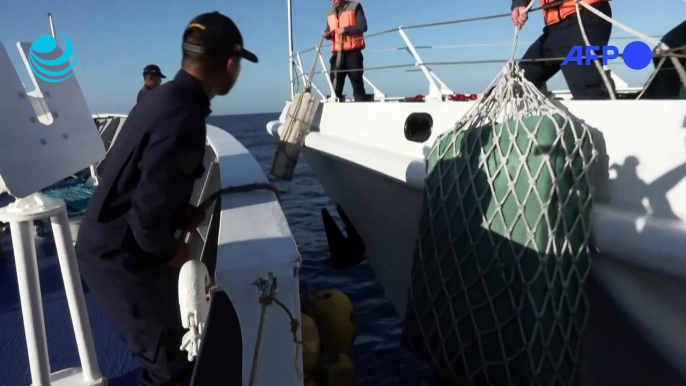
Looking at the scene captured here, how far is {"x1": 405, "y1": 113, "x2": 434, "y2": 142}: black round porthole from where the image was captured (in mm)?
3291

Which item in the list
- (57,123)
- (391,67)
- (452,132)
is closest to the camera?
(57,123)

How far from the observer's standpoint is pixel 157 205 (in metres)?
1.51

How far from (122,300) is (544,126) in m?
1.68

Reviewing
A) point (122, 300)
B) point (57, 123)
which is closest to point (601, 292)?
point (122, 300)

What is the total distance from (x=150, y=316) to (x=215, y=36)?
94cm

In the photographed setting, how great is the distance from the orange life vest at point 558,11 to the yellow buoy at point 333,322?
1.94 m

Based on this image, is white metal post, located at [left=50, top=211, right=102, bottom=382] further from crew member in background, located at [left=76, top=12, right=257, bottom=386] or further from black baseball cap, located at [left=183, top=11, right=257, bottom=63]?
black baseball cap, located at [left=183, top=11, right=257, bottom=63]

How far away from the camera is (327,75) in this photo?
5.18 m

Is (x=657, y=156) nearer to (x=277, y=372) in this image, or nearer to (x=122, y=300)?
(x=277, y=372)

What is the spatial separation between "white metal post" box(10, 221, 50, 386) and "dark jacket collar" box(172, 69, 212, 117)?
0.71 metres

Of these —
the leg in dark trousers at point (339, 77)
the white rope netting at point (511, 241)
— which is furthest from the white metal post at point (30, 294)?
the leg in dark trousers at point (339, 77)

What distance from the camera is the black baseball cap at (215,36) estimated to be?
1.59m

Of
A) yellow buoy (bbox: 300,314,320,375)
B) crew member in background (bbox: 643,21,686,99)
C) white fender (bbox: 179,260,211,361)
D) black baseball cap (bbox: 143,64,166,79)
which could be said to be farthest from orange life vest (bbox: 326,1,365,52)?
white fender (bbox: 179,260,211,361)

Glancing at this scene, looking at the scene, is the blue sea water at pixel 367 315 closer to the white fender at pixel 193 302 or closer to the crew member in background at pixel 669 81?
the white fender at pixel 193 302
